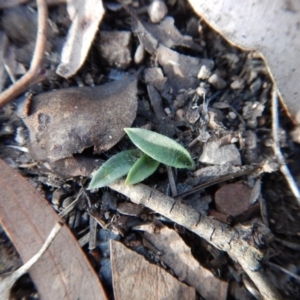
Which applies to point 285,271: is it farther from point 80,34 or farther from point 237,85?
point 80,34

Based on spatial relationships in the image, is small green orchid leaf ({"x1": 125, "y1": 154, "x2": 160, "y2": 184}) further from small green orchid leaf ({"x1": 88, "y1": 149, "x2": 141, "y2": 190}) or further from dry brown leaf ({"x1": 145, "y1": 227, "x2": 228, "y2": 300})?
dry brown leaf ({"x1": 145, "y1": 227, "x2": 228, "y2": 300})

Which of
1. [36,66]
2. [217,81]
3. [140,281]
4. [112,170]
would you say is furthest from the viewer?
[217,81]

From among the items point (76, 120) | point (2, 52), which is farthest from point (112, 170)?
point (2, 52)

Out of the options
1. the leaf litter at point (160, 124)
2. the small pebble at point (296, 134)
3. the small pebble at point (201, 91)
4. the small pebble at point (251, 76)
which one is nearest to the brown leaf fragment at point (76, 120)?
the leaf litter at point (160, 124)

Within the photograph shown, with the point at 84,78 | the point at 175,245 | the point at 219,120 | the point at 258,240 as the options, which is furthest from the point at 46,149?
the point at 258,240

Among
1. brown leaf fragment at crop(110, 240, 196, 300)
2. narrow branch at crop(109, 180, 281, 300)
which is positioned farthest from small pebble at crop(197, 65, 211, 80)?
brown leaf fragment at crop(110, 240, 196, 300)

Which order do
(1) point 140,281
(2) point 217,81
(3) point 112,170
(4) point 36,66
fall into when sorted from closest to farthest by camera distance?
(1) point 140,281 < (3) point 112,170 < (4) point 36,66 < (2) point 217,81
